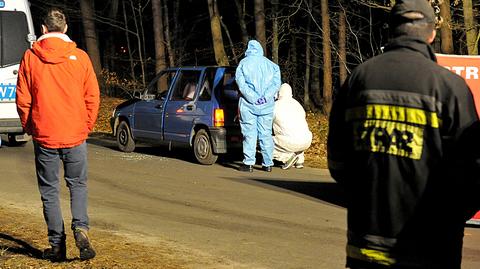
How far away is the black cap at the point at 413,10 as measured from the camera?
392 centimetres

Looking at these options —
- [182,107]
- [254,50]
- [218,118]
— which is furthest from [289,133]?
[182,107]

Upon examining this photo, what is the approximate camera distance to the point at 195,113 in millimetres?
15133

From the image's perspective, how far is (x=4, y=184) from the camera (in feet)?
39.7

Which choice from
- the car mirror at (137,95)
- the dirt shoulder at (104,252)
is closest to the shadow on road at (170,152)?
the car mirror at (137,95)

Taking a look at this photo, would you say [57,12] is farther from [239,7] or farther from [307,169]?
[239,7]

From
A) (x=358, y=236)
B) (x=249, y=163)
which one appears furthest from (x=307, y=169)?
(x=358, y=236)

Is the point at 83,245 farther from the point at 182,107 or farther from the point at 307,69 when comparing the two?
the point at 307,69

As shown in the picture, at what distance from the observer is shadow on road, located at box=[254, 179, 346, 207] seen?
38.0ft

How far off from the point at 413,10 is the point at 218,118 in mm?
10870

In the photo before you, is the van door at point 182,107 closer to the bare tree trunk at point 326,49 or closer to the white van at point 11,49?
the white van at point 11,49

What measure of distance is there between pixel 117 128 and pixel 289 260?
1028 centimetres

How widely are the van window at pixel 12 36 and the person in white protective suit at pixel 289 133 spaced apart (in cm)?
504

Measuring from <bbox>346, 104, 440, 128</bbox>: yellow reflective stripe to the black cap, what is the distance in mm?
423

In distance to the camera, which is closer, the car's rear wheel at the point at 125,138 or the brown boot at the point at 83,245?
the brown boot at the point at 83,245
